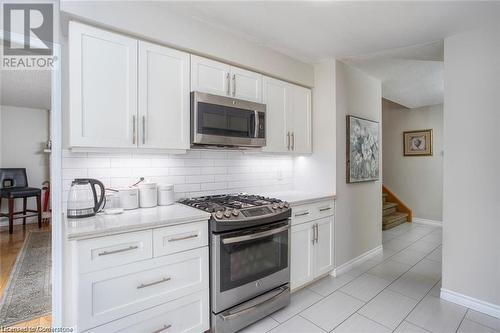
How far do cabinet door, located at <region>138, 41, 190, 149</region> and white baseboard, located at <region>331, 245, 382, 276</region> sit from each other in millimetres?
2231

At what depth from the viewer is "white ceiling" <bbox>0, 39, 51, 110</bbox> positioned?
352 centimetres

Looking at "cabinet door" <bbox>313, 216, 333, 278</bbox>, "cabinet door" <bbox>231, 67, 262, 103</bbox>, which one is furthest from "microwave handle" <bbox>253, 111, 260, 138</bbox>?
"cabinet door" <bbox>313, 216, 333, 278</bbox>

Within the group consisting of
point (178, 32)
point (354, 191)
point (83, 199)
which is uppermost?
point (178, 32)

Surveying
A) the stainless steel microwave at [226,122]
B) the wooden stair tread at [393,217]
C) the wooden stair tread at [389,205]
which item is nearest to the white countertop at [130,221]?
the stainless steel microwave at [226,122]

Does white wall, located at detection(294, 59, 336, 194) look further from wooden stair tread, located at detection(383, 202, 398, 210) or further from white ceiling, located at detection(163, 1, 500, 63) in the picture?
A: wooden stair tread, located at detection(383, 202, 398, 210)

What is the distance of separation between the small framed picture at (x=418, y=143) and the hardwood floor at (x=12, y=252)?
6326 millimetres

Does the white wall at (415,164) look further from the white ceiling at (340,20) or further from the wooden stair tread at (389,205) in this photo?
the white ceiling at (340,20)

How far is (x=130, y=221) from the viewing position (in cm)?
159

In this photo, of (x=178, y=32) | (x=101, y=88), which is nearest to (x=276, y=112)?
(x=178, y=32)

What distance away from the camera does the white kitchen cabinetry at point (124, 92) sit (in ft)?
5.34

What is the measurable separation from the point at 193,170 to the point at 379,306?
210cm

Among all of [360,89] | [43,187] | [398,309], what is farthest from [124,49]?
[43,187]

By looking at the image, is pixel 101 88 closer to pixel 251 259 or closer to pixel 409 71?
pixel 251 259

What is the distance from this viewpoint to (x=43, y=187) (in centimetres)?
550
